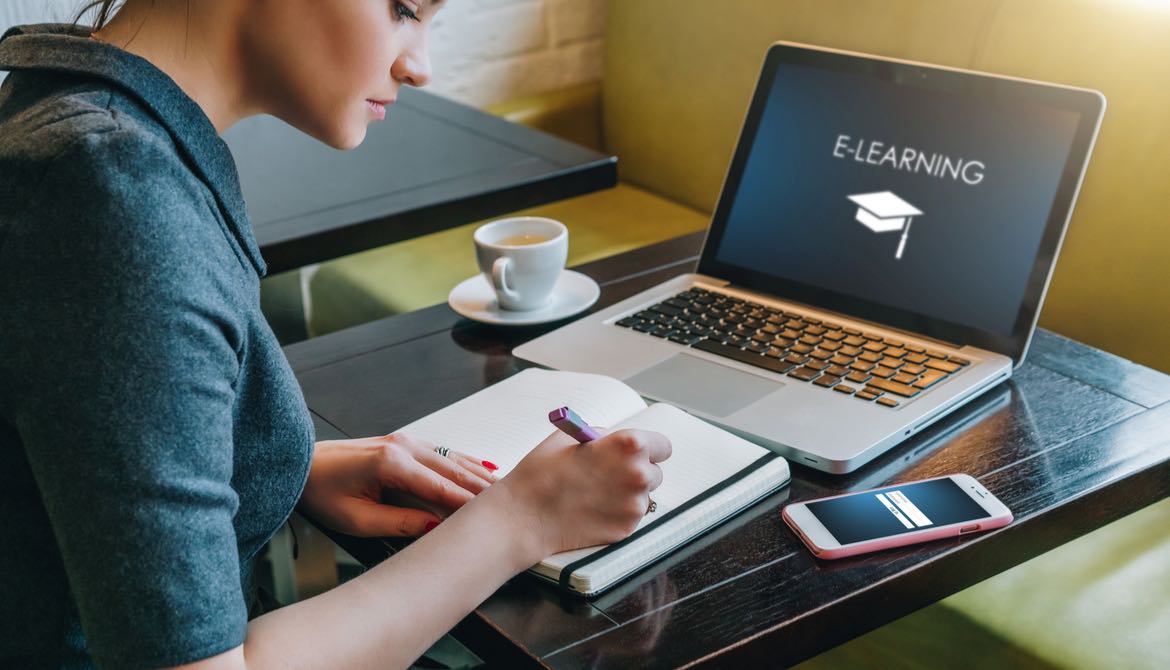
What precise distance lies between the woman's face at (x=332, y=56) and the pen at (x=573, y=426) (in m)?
0.22

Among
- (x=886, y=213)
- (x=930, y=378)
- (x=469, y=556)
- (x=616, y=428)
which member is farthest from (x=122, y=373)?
(x=886, y=213)

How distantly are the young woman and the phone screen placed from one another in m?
0.12

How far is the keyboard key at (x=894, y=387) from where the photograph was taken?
2.96ft

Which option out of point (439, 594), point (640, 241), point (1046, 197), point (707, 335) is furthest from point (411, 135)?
A: point (439, 594)

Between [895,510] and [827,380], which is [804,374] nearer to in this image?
[827,380]

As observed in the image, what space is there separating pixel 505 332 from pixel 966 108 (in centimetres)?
46

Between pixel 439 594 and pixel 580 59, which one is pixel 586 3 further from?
pixel 439 594

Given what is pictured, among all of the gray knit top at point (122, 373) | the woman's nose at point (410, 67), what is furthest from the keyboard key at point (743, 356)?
the gray knit top at point (122, 373)

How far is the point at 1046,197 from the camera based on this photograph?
0.98 meters

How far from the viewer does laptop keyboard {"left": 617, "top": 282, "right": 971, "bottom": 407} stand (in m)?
0.93

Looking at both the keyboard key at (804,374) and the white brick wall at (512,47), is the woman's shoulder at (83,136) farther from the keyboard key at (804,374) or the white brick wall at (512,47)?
the white brick wall at (512,47)

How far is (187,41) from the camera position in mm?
699

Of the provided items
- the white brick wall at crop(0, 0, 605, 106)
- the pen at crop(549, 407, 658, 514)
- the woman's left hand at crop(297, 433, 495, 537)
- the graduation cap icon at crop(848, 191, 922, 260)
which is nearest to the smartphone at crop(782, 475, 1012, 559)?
the pen at crop(549, 407, 658, 514)

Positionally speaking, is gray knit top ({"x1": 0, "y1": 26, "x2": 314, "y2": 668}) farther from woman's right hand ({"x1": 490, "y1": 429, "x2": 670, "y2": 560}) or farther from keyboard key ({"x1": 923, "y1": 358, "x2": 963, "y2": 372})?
keyboard key ({"x1": 923, "y1": 358, "x2": 963, "y2": 372})
